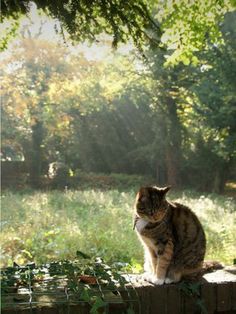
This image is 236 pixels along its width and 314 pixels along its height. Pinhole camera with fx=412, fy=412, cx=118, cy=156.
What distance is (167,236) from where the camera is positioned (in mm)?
2086

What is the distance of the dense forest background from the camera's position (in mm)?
9758

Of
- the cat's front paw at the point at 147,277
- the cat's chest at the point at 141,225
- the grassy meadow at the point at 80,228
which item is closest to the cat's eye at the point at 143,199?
the cat's chest at the point at 141,225

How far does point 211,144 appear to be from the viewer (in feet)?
36.6

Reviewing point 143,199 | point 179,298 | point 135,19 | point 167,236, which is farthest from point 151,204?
point 135,19

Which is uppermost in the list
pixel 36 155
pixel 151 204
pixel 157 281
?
pixel 36 155

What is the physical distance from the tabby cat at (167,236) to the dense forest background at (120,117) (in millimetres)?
7541

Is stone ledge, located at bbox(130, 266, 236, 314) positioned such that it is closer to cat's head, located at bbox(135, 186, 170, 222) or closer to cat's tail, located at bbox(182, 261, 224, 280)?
cat's tail, located at bbox(182, 261, 224, 280)

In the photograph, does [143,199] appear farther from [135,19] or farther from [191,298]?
[135,19]

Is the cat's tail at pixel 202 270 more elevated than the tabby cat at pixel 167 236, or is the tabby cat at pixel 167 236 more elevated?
the tabby cat at pixel 167 236

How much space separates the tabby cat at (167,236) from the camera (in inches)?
81.7

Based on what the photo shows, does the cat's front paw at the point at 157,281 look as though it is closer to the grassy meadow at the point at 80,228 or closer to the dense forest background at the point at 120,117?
the grassy meadow at the point at 80,228

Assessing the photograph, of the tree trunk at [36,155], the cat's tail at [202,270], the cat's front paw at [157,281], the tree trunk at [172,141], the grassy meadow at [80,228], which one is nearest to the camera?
the cat's front paw at [157,281]

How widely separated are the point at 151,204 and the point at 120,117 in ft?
33.0

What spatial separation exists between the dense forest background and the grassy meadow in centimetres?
275
